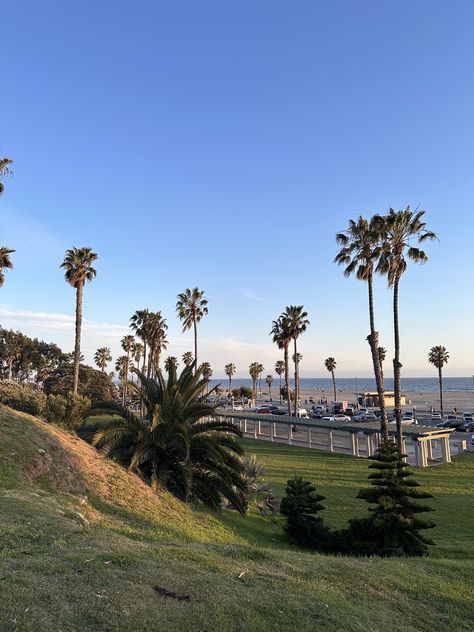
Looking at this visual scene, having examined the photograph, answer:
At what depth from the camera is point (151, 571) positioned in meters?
5.62

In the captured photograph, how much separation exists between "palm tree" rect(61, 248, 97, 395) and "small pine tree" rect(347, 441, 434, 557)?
29.2 m

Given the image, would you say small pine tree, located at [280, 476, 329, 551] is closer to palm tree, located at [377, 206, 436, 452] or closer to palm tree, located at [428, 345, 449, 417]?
palm tree, located at [377, 206, 436, 452]

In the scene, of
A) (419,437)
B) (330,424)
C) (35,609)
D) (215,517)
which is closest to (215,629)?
(35,609)

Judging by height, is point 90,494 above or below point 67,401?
below

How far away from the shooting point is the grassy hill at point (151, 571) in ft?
14.5

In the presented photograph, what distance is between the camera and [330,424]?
3878cm

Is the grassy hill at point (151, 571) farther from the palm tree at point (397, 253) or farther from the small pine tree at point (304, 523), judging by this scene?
the palm tree at point (397, 253)

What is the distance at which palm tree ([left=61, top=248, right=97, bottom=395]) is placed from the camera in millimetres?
38156

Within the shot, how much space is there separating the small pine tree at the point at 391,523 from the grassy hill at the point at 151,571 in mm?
1045

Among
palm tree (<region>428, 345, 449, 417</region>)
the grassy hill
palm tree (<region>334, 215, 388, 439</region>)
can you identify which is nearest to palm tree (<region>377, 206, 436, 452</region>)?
palm tree (<region>334, 215, 388, 439</region>)

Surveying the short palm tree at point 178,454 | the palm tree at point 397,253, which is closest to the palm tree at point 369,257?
the palm tree at point 397,253

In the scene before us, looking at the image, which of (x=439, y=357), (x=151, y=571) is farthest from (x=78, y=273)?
(x=439, y=357)

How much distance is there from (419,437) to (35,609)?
31930 mm

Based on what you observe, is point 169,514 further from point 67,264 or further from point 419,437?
point 67,264
